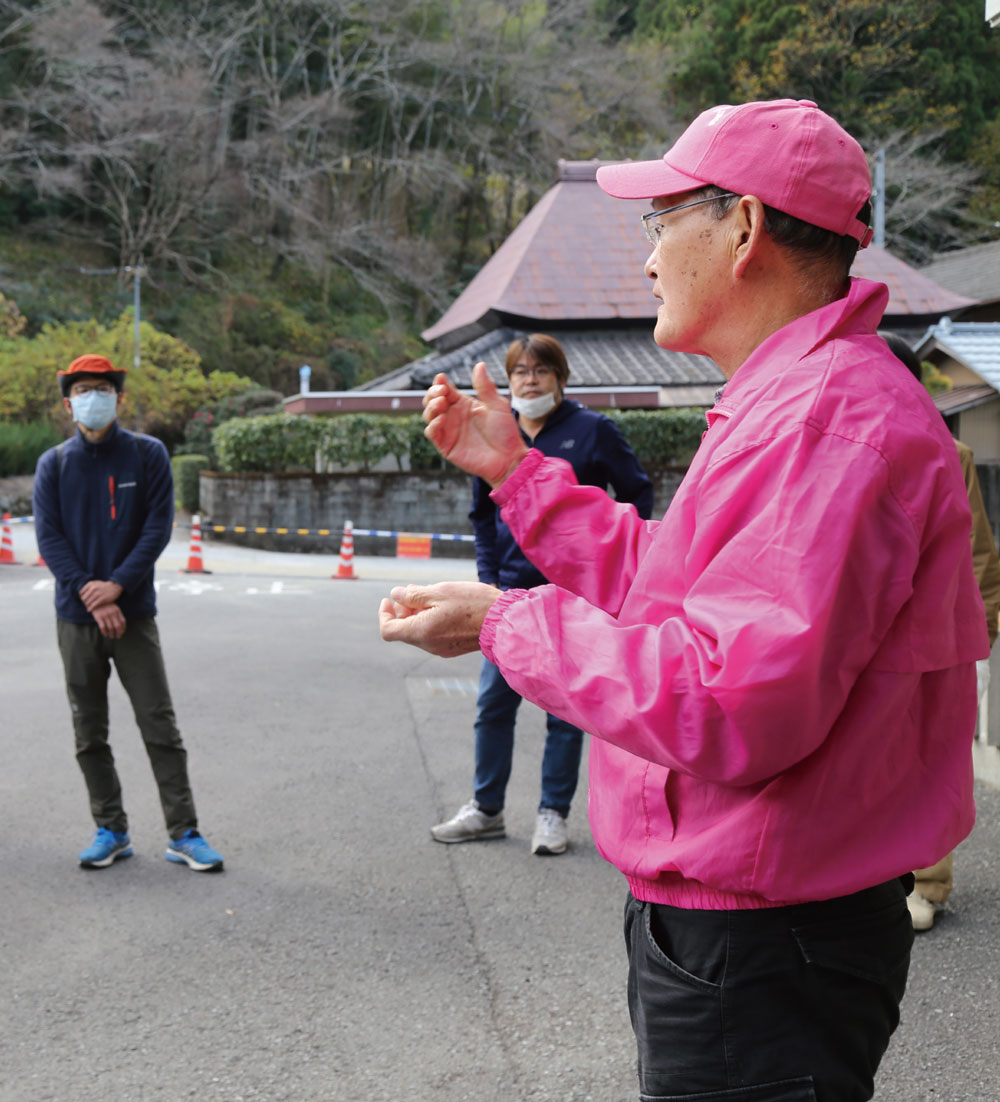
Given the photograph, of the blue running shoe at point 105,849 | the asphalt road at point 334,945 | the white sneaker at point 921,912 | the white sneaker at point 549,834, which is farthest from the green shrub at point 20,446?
the white sneaker at point 921,912

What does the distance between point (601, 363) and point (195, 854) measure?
19.3 metres

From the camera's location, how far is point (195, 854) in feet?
14.8

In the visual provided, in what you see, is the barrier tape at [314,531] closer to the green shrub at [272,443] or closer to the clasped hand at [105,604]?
the green shrub at [272,443]

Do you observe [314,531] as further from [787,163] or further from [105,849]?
[787,163]

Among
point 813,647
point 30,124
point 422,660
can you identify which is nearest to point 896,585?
point 813,647

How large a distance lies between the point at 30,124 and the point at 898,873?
41.7m

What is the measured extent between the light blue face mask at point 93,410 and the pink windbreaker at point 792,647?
3.66m

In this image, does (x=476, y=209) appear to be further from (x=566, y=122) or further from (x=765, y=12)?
(x=765, y=12)

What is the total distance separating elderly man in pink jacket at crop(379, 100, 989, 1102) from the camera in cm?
126

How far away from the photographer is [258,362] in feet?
127

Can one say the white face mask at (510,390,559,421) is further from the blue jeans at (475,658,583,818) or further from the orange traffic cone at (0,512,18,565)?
the orange traffic cone at (0,512,18,565)

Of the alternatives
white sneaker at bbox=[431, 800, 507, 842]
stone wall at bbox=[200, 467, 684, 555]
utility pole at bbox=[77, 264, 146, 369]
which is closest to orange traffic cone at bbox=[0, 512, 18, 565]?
stone wall at bbox=[200, 467, 684, 555]

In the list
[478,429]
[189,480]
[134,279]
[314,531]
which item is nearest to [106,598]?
[478,429]

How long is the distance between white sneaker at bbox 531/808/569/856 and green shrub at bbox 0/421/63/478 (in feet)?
74.1
